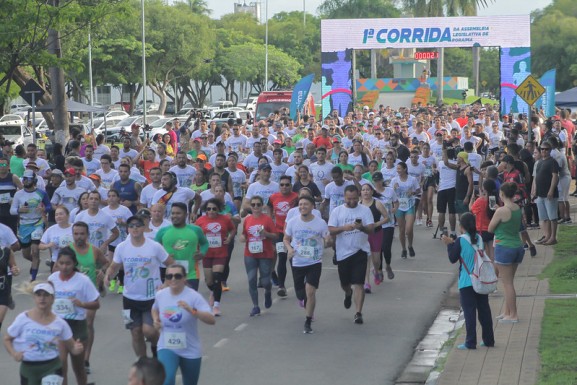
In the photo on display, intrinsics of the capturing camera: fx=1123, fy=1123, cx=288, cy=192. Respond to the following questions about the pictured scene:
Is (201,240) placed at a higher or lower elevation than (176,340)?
higher

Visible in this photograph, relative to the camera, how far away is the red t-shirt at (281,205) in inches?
586

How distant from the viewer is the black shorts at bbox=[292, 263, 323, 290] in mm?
12656

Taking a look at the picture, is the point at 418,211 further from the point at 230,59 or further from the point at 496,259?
the point at 230,59

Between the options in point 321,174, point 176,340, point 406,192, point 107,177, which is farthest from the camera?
point 321,174

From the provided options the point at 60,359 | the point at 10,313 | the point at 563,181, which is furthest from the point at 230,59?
the point at 60,359

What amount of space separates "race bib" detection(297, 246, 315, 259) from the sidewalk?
1.90 metres

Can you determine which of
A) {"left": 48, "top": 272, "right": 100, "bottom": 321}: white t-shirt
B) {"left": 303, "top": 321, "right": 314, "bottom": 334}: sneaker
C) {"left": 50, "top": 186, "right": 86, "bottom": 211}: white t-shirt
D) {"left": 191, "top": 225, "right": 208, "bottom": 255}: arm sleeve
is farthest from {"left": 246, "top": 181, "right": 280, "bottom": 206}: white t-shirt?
{"left": 48, "top": 272, "right": 100, "bottom": 321}: white t-shirt

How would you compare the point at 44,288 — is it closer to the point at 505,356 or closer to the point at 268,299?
the point at 505,356

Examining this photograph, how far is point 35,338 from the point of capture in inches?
326

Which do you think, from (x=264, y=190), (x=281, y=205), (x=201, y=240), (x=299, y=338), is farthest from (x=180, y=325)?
(x=264, y=190)

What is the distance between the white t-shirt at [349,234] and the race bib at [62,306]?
4195 mm

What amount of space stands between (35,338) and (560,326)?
6108mm

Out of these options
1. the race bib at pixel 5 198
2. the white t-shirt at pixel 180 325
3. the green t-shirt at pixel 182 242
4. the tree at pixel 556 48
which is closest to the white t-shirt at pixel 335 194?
the green t-shirt at pixel 182 242

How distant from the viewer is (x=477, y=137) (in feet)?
87.7
